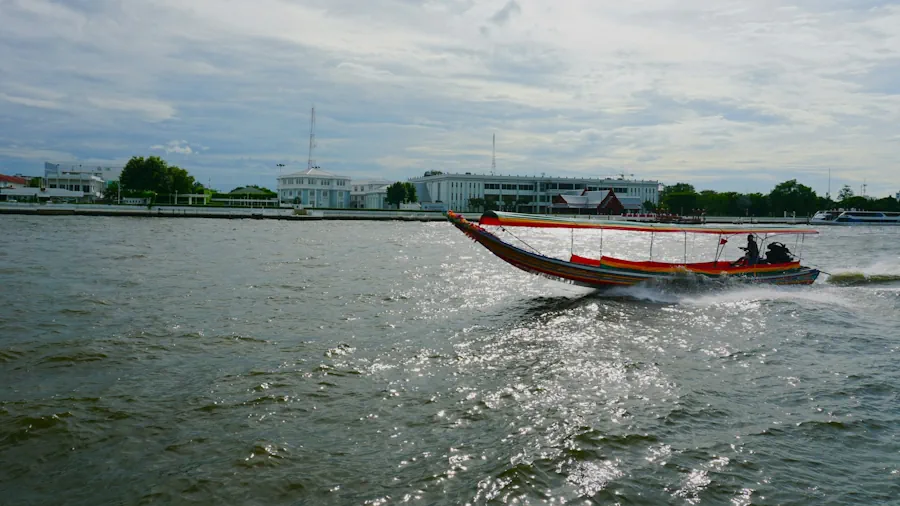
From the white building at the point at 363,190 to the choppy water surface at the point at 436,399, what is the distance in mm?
136720

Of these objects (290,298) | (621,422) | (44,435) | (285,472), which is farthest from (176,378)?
(290,298)

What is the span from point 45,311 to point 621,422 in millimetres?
14553

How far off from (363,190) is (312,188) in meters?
42.0

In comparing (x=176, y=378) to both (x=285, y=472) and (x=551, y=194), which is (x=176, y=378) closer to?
(x=285, y=472)

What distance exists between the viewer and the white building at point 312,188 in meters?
134

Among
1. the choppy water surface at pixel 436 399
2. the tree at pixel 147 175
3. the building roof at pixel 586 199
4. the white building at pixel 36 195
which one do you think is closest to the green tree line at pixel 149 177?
the tree at pixel 147 175

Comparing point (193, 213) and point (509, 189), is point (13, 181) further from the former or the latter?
point (509, 189)

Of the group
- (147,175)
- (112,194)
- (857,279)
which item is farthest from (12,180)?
(857,279)

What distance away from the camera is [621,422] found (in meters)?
9.15

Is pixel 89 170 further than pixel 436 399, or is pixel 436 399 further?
pixel 89 170

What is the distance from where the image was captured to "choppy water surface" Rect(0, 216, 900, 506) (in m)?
7.17

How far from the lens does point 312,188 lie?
5271 inches

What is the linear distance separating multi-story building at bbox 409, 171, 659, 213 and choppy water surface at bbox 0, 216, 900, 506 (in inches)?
4615

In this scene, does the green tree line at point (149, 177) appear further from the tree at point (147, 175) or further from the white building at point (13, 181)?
the white building at point (13, 181)
